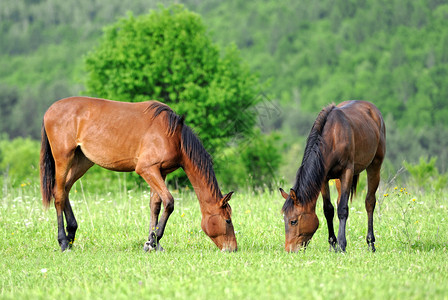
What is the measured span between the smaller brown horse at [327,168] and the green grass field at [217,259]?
336 millimetres

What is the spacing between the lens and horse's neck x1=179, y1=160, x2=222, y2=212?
814 centimetres

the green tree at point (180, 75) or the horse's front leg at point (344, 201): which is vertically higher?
the horse's front leg at point (344, 201)

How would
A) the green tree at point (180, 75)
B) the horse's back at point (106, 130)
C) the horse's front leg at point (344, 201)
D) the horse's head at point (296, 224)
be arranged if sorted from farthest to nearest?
the green tree at point (180, 75)
the horse's back at point (106, 130)
the horse's front leg at point (344, 201)
the horse's head at point (296, 224)

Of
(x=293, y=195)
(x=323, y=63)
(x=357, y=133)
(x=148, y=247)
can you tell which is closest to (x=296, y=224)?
(x=293, y=195)

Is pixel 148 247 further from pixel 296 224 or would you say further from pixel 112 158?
pixel 296 224

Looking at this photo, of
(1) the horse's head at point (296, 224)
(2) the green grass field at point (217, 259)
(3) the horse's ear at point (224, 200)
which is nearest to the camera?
(2) the green grass field at point (217, 259)

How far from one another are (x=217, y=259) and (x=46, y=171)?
362 cm

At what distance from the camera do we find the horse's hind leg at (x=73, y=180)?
867 centimetres

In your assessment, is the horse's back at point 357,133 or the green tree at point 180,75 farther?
the green tree at point 180,75

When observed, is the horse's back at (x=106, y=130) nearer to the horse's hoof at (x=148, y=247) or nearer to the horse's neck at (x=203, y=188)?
the horse's neck at (x=203, y=188)

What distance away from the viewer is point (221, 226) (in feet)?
26.2

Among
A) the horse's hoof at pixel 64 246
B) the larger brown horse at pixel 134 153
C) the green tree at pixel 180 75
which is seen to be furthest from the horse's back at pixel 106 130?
the green tree at pixel 180 75

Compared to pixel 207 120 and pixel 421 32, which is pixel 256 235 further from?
pixel 421 32

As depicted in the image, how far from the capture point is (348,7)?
172m
